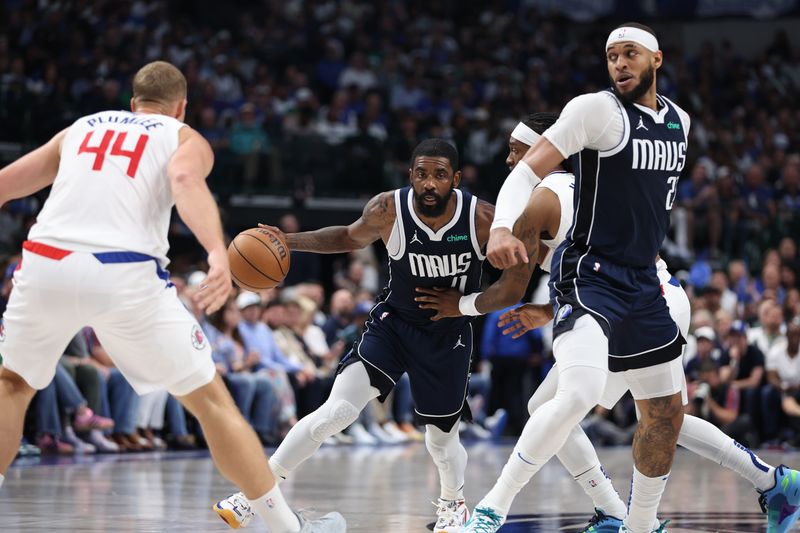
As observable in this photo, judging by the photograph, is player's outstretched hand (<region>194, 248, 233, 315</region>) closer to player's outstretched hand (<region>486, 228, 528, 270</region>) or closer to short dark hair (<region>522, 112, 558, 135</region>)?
player's outstretched hand (<region>486, 228, 528, 270</region>)

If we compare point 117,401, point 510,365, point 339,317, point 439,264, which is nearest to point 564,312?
point 439,264

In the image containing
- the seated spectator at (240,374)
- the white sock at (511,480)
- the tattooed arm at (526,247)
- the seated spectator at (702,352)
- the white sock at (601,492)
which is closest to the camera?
the white sock at (511,480)

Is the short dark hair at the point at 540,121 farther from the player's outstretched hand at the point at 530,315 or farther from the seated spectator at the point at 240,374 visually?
the seated spectator at the point at 240,374

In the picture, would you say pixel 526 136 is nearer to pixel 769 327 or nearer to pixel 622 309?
pixel 622 309

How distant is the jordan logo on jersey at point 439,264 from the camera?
646cm

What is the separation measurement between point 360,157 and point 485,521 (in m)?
11.7

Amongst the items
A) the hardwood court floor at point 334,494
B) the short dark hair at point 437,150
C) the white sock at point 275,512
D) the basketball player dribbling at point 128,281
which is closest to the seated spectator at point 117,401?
the hardwood court floor at point 334,494

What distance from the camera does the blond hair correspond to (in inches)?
199

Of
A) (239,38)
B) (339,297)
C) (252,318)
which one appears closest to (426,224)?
(252,318)

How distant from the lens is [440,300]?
6371 mm

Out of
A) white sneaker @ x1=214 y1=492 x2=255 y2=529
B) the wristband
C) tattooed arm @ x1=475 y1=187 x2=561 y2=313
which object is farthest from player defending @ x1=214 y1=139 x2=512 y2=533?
white sneaker @ x1=214 y1=492 x2=255 y2=529

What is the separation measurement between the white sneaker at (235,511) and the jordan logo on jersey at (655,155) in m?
2.42

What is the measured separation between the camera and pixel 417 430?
15.1 meters

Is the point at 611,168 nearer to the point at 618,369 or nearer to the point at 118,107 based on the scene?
the point at 618,369
